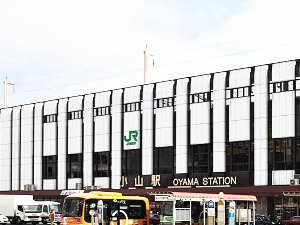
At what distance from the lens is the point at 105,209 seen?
137ft

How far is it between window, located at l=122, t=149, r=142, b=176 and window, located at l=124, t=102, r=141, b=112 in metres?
4.75

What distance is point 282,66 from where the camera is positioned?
2215 inches

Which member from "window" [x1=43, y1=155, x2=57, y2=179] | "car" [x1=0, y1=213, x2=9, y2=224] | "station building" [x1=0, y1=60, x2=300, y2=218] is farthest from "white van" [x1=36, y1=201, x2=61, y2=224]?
"window" [x1=43, y1=155, x2=57, y2=179]

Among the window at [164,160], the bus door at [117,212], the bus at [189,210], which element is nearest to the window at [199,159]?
the window at [164,160]

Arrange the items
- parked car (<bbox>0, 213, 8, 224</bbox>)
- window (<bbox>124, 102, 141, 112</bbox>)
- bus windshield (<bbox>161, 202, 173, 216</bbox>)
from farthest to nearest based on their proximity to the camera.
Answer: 1. window (<bbox>124, 102, 141, 112</bbox>)
2. parked car (<bbox>0, 213, 8, 224</bbox>)
3. bus windshield (<bbox>161, 202, 173, 216</bbox>)

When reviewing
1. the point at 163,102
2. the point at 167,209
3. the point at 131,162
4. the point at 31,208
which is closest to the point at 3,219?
the point at 31,208

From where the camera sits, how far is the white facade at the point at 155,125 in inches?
2233

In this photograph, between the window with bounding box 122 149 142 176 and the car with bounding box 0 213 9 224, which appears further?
the window with bounding box 122 149 142 176

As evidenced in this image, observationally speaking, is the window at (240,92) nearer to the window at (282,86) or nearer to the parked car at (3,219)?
the window at (282,86)

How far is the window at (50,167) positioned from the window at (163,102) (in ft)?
57.7

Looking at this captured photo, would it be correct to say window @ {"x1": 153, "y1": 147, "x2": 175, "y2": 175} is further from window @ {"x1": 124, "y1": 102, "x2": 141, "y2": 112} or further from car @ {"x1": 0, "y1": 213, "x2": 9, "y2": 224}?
car @ {"x1": 0, "y1": 213, "x2": 9, "y2": 224}

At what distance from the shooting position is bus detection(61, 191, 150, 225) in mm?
40750

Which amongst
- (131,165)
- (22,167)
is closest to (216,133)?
(131,165)

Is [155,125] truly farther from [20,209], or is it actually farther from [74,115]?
[20,209]
